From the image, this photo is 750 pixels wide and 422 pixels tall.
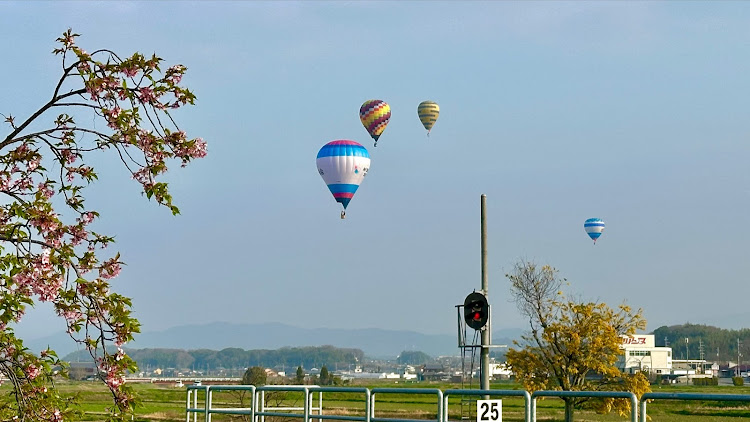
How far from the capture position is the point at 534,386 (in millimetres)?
44406

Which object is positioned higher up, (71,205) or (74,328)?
(71,205)

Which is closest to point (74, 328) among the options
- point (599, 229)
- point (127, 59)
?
point (127, 59)

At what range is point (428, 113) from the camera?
87.0 m

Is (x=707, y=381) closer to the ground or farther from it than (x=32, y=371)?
closer to the ground

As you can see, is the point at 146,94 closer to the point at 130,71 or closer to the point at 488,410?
the point at 130,71

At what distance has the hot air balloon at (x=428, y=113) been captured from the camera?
285ft

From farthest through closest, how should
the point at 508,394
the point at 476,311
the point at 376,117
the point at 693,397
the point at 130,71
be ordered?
the point at 376,117 → the point at 476,311 → the point at 508,394 → the point at 130,71 → the point at 693,397

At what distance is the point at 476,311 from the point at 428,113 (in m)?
60.9

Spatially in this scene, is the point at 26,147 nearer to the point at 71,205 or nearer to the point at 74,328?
the point at 71,205

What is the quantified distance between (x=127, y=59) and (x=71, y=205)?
1663mm

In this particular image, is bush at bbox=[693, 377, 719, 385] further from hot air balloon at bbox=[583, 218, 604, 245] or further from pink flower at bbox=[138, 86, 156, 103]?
pink flower at bbox=[138, 86, 156, 103]

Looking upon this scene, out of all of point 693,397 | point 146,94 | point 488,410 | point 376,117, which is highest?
point 376,117

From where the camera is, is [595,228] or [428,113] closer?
[428,113]

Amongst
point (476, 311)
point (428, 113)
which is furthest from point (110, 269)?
point (428, 113)
